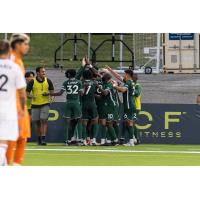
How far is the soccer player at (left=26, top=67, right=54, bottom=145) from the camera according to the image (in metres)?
25.6

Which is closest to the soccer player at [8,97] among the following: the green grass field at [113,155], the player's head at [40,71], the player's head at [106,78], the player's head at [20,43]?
the player's head at [20,43]

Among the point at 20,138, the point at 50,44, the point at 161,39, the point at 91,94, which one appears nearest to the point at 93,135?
the point at 91,94

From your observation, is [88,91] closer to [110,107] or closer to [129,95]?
[110,107]

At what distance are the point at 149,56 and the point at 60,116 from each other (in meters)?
13.3

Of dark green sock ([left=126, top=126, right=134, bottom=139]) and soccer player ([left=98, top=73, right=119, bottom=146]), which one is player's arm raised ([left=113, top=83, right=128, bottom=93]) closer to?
soccer player ([left=98, top=73, right=119, bottom=146])

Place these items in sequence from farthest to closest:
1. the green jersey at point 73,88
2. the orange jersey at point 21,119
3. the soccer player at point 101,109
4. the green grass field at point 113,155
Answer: the soccer player at point 101,109
the green jersey at point 73,88
the green grass field at point 113,155
the orange jersey at point 21,119

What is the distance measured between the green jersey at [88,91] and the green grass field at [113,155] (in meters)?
1.26

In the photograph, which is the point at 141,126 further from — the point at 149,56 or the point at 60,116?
the point at 149,56

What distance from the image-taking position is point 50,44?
43.2m

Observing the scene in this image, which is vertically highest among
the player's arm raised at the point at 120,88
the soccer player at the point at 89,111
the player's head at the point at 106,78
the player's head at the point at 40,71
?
the player's head at the point at 40,71

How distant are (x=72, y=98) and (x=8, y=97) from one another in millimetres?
11133

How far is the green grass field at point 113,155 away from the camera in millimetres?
20031

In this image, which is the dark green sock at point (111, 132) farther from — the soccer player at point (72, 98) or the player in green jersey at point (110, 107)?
the soccer player at point (72, 98)

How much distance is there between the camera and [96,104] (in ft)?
86.5
